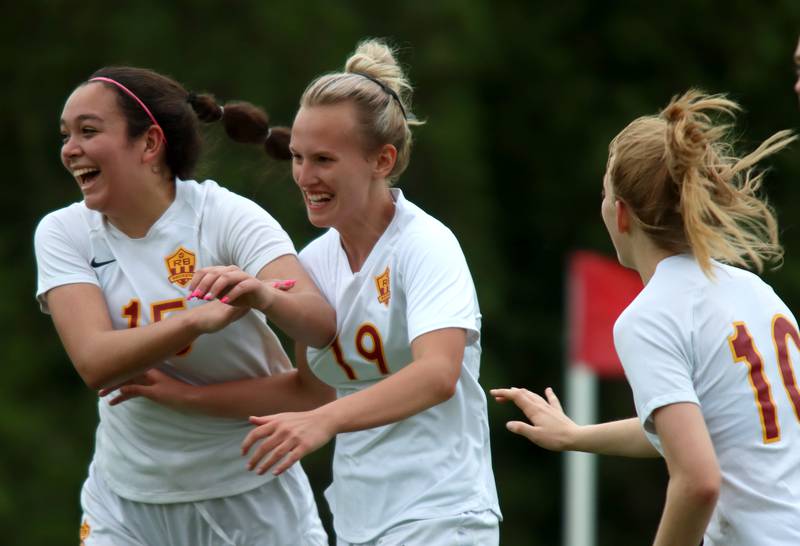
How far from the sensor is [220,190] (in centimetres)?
449

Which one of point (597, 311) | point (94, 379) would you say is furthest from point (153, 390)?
point (597, 311)

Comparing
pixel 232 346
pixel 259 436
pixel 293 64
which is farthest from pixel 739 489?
pixel 293 64

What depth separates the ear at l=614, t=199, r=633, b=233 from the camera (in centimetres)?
362

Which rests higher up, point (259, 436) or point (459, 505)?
point (259, 436)

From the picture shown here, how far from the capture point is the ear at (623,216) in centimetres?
362

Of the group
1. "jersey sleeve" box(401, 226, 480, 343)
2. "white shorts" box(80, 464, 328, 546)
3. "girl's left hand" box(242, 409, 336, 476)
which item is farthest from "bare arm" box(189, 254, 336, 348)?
"white shorts" box(80, 464, 328, 546)

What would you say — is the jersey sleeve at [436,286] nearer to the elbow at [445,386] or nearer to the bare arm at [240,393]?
the elbow at [445,386]

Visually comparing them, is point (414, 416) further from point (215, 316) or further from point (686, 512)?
point (686, 512)

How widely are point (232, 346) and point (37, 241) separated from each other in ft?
2.10

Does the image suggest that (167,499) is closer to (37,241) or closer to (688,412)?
(37,241)

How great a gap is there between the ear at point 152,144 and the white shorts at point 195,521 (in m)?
0.98

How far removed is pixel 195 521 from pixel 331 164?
45.6 inches

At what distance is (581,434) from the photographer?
151 inches

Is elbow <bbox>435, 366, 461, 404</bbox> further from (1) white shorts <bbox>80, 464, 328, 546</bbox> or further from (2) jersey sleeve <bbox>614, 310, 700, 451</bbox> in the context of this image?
(1) white shorts <bbox>80, 464, 328, 546</bbox>
